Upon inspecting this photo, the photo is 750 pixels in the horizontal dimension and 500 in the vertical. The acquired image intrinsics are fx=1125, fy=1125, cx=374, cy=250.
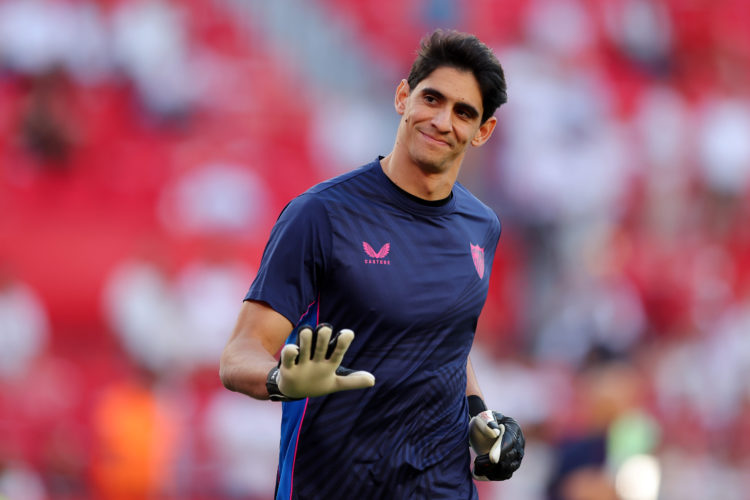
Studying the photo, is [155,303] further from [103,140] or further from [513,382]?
[513,382]

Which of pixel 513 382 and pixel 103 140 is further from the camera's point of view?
pixel 103 140

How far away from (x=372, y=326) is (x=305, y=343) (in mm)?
649

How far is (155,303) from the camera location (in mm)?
9102

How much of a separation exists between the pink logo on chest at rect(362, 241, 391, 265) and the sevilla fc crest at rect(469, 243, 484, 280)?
401 millimetres

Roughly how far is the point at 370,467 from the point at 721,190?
32.3 feet

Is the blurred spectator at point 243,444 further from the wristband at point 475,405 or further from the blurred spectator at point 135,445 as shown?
the wristband at point 475,405

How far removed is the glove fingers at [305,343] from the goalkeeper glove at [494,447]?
103 cm

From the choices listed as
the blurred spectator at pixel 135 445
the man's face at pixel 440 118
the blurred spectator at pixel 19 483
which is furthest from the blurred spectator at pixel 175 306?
the man's face at pixel 440 118

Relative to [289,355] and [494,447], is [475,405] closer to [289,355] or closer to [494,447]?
[494,447]

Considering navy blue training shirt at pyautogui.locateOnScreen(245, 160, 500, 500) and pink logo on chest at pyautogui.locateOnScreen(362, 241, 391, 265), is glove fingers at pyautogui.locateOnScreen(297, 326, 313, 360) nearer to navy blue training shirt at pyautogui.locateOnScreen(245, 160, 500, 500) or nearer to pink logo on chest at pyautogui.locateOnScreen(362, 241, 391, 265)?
navy blue training shirt at pyautogui.locateOnScreen(245, 160, 500, 500)

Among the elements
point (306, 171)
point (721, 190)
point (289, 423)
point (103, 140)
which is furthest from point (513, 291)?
point (289, 423)

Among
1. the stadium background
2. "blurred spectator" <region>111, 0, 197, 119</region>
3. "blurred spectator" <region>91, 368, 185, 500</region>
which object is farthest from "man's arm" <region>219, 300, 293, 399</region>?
"blurred spectator" <region>111, 0, 197, 119</region>

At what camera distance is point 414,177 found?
3520 millimetres

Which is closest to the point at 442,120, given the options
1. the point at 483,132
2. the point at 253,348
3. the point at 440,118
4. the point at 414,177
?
the point at 440,118
